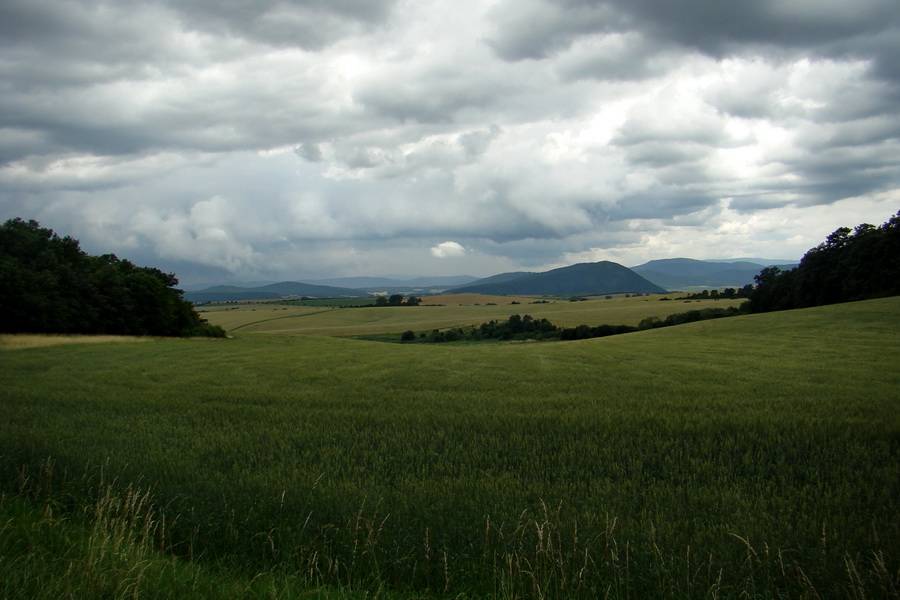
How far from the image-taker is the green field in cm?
473

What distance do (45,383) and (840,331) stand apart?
38646mm

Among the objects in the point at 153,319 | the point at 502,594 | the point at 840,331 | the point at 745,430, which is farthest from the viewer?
the point at 153,319

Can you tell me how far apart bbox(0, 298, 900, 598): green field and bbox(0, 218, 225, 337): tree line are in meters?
37.9

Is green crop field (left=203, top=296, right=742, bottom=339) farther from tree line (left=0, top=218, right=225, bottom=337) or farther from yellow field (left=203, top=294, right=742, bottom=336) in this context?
tree line (left=0, top=218, right=225, bottom=337)

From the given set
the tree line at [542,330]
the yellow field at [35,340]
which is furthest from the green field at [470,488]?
the tree line at [542,330]

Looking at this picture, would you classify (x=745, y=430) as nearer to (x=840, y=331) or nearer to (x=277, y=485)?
(x=277, y=485)

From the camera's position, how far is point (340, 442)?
895 cm

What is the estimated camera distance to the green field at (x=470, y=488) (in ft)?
15.5

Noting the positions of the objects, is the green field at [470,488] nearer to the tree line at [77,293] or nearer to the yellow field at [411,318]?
the tree line at [77,293]

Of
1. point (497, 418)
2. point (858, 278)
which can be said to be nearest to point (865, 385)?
point (497, 418)

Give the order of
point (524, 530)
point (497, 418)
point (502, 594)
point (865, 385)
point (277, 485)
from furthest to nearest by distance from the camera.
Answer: point (865, 385) < point (497, 418) < point (277, 485) < point (524, 530) < point (502, 594)

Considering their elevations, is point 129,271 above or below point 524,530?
above

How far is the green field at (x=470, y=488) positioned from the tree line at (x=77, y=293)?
124 ft

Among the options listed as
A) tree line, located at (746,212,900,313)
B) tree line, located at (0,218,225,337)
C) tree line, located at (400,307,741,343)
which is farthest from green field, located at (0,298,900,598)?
tree line, located at (746,212,900,313)
